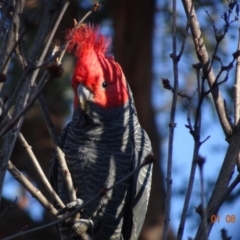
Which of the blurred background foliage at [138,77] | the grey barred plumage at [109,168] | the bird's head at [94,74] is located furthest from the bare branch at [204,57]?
the blurred background foliage at [138,77]

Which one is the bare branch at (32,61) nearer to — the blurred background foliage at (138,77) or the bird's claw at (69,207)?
the bird's claw at (69,207)

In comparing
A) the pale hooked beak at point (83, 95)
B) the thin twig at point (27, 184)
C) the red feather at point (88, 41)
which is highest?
the red feather at point (88, 41)

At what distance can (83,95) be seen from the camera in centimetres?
421

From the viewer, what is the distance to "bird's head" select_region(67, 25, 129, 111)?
4207mm

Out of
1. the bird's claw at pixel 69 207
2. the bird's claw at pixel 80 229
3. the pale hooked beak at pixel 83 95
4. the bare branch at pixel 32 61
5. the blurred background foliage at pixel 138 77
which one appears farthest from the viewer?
the blurred background foliage at pixel 138 77

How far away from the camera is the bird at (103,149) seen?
169 inches

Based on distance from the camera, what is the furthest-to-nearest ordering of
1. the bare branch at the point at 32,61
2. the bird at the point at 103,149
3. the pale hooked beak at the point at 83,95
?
1. the bird at the point at 103,149
2. the pale hooked beak at the point at 83,95
3. the bare branch at the point at 32,61

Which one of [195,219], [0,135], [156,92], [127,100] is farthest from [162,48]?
[0,135]

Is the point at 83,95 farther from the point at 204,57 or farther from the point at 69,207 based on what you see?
the point at 204,57

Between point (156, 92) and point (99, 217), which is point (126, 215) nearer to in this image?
point (99, 217)

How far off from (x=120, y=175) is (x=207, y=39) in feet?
10.7

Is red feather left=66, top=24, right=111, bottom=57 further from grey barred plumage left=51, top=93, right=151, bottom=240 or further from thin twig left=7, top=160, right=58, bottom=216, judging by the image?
thin twig left=7, top=160, right=58, bottom=216

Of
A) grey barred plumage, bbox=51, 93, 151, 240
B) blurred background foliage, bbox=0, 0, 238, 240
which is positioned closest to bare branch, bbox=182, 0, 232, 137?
grey barred plumage, bbox=51, 93, 151, 240

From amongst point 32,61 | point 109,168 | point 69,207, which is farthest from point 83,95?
point 32,61
